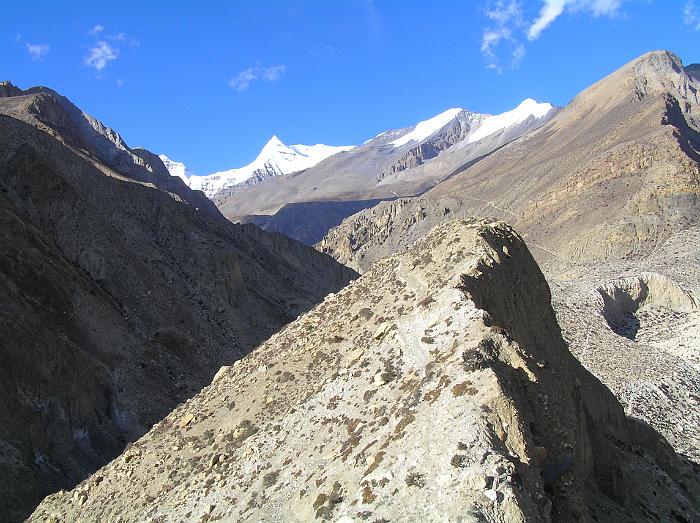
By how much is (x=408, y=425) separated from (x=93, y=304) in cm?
2788

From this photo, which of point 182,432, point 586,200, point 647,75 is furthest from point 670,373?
point 647,75

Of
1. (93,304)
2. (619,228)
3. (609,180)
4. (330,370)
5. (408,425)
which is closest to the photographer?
(408,425)

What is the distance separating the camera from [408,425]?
10594mm

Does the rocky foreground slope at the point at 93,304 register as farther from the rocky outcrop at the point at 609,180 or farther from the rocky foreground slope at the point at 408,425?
the rocky outcrop at the point at 609,180

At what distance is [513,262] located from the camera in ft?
54.9

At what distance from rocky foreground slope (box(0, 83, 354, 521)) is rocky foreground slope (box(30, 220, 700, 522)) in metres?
8.86

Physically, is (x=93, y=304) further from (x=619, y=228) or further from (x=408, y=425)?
(x=619, y=228)

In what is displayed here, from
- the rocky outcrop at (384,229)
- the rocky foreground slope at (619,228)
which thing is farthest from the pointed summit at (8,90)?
the rocky outcrop at (384,229)

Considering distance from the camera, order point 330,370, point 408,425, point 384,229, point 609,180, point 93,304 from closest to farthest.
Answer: point 408,425, point 330,370, point 93,304, point 609,180, point 384,229

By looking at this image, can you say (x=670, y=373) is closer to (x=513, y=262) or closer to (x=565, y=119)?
(x=513, y=262)

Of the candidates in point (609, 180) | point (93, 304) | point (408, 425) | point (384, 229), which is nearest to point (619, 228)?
point (609, 180)

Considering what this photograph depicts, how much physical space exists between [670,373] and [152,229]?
40.2 metres

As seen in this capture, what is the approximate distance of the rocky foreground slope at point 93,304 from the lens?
24.6m

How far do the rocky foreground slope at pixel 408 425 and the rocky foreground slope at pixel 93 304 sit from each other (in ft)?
29.1
